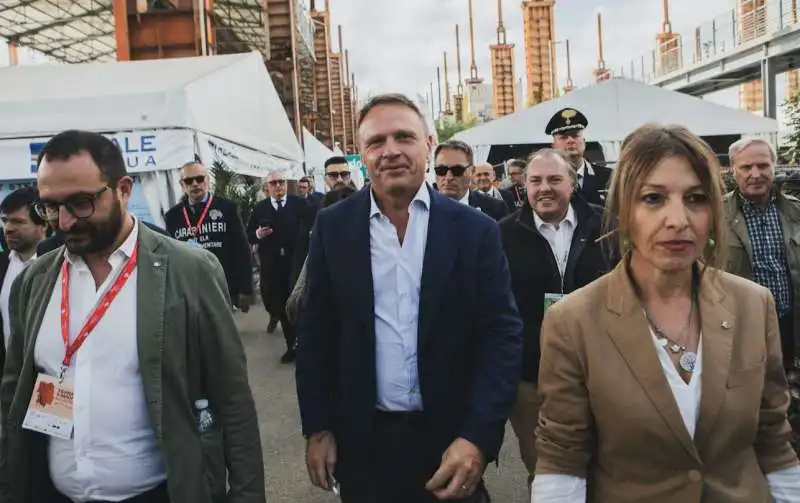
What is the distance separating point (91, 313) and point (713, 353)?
1700 mm

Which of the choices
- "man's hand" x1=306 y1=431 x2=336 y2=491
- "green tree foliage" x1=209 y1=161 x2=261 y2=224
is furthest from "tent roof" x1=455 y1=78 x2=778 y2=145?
"man's hand" x1=306 y1=431 x2=336 y2=491

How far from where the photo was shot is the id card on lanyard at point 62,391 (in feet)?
6.42

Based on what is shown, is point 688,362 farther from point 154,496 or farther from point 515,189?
point 515,189

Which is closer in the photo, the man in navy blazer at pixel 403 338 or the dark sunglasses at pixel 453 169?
the man in navy blazer at pixel 403 338

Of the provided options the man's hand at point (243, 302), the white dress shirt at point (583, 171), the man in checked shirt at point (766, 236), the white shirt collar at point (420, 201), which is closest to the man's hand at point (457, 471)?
the white shirt collar at point (420, 201)

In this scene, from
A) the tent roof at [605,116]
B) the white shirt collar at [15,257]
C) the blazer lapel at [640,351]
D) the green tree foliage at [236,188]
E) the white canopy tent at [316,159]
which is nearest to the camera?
the blazer lapel at [640,351]

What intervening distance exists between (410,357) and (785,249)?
303 cm

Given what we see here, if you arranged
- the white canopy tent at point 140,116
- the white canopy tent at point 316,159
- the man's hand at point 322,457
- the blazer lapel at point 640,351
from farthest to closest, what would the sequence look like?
the white canopy tent at point 316,159
the white canopy tent at point 140,116
the man's hand at point 322,457
the blazer lapel at point 640,351

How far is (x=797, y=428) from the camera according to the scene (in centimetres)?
349

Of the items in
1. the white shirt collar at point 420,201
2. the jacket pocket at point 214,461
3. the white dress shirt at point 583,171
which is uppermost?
the white dress shirt at point 583,171

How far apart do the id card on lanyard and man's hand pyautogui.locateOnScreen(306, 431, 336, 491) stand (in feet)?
2.39

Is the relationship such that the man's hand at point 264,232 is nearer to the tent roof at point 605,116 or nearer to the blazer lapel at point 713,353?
the blazer lapel at point 713,353

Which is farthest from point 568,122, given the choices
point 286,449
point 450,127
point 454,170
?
point 450,127

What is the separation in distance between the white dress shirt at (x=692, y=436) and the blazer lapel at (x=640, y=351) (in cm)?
3
